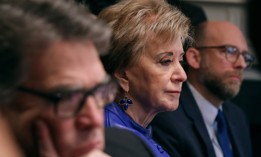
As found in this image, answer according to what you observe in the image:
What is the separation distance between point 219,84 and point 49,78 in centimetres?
293

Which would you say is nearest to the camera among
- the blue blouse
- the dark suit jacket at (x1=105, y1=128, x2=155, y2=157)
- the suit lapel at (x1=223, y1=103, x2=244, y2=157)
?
the dark suit jacket at (x1=105, y1=128, x2=155, y2=157)

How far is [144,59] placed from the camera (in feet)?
10.4

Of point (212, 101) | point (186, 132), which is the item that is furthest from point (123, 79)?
point (212, 101)

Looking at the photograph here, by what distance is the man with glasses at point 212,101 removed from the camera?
3.85m

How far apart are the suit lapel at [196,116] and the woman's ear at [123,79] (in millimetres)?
965

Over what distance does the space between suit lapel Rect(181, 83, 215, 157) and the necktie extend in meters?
0.21

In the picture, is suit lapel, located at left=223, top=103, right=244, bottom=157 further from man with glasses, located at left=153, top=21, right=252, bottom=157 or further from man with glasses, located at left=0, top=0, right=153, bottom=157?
man with glasses, located at left=0, top=0, right=153, bottom=157

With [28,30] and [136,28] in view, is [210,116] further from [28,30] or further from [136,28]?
[28,30]

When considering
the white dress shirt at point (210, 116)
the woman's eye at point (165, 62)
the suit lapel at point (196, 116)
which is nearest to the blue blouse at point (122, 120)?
the woman's eye at point (165, 62)

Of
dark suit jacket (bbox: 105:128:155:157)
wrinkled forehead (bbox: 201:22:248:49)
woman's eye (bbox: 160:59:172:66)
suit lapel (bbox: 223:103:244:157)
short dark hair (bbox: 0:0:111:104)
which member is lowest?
suit lapel (bbox: 223:103:244:157)

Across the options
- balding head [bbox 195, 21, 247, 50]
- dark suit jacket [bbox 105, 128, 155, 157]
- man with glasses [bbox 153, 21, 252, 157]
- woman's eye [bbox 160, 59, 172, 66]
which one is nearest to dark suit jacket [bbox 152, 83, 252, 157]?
man with glasses [bbox 153, 21, 252, 157]

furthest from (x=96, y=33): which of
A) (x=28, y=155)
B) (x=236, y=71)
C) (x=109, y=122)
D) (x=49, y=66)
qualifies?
(x=236, y=71)

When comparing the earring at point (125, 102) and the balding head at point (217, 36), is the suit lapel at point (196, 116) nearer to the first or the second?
the balding head at point (217, 36)

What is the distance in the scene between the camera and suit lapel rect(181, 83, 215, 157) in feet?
13.1
